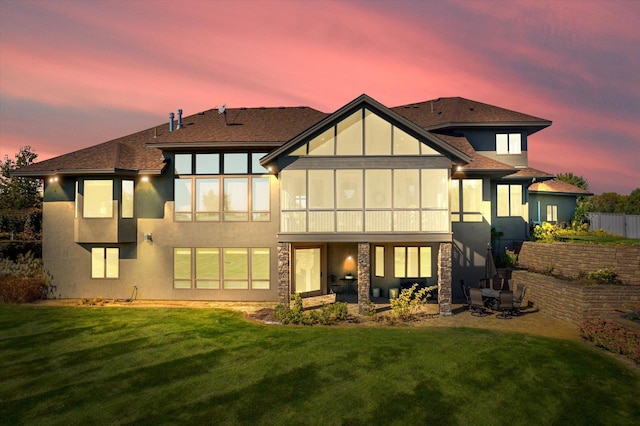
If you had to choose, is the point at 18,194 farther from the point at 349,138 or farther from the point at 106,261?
the point at 349,138

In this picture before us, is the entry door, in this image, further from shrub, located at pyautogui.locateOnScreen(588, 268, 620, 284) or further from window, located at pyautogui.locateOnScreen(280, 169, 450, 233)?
shrub, located at pyautogui.locateOnScreen(588, 268, 620, 284)

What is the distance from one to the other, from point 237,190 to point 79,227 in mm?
7629

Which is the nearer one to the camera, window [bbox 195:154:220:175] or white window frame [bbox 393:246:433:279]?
window [bbox 195:154:220:175]

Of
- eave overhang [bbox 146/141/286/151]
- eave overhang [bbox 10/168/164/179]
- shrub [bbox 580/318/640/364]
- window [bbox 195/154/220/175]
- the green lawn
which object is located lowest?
the green lawn

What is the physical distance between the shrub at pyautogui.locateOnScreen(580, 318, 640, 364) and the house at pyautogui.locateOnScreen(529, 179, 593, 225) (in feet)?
53.0

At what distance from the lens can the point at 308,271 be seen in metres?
18.4

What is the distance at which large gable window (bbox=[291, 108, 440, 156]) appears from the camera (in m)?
15.2

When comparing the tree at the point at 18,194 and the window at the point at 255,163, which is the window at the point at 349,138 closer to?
the window at the point at 255,163

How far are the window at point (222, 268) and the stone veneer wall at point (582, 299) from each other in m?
12.1

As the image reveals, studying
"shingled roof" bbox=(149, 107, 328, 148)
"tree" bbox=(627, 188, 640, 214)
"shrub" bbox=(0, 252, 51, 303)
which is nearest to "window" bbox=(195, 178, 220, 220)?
"shingled roof" bbox=(149, 107, 328, 148)

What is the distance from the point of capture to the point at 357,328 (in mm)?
13039

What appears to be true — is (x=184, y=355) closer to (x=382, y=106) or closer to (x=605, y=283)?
(x=382, y=106)

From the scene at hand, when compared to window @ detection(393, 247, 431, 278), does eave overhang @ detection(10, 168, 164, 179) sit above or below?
above

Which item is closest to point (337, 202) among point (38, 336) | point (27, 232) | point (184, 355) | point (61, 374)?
point (184, 355)
